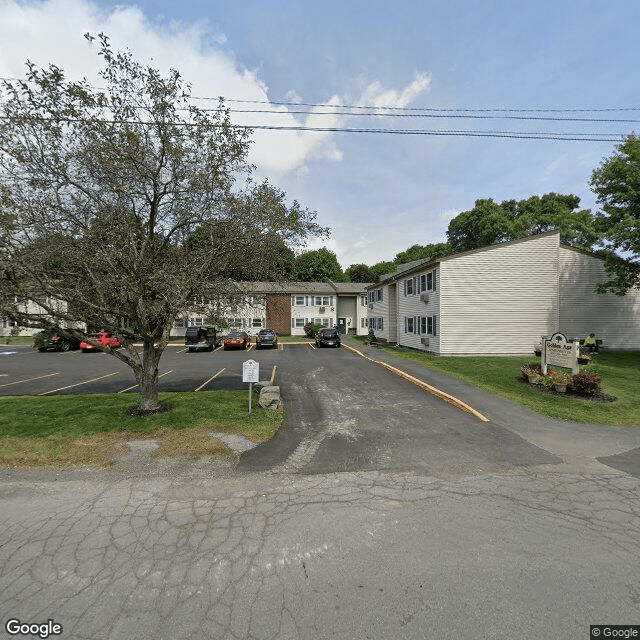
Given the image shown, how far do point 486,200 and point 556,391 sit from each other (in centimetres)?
4981

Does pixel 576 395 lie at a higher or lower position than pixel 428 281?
lower

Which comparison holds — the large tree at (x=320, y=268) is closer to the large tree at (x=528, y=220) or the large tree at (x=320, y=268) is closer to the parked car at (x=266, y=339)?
the large tree at (x=528, y=220)

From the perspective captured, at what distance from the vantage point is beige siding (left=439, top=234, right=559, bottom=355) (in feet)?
69.1

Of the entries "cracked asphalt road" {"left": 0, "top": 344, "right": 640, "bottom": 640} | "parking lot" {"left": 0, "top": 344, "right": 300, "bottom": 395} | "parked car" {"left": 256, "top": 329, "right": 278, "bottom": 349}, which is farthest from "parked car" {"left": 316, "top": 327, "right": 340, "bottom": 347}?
"cracked asphalt road" {"left": 0, "top": 344, "right": 640, "bottom": 640}

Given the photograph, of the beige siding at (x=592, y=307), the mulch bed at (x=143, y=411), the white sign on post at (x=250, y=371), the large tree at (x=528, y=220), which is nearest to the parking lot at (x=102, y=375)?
the mulch bed at (x=143, y=411)

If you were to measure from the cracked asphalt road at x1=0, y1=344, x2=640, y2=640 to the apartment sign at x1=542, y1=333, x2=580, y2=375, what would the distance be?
5.67m

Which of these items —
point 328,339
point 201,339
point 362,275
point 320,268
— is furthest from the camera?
point 362,275

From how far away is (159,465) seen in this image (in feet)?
18.6

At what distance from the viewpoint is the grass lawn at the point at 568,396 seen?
8719 millimetres

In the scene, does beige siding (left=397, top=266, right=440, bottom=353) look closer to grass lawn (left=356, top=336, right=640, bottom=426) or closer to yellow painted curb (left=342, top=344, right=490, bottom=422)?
grass lawn (left=356, top=336, right=640, bottom=426)

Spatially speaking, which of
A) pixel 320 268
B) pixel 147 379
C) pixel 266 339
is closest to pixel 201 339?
pixel 266 339

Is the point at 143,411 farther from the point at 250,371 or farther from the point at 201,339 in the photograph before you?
the point at 201,339

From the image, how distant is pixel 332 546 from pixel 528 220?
164 feet

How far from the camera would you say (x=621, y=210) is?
65.1 feet
